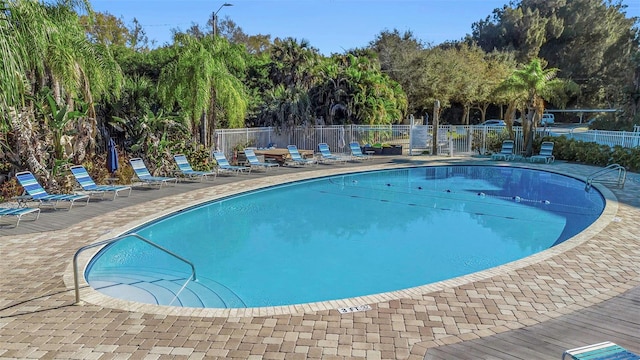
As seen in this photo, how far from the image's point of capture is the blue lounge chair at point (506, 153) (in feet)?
70.0

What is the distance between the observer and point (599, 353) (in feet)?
11.5

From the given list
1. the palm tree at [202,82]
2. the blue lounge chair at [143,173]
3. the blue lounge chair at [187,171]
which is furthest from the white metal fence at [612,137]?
the blue lounge chair at [143,173]

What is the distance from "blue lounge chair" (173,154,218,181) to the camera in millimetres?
15234

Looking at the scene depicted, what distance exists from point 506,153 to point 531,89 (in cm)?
314

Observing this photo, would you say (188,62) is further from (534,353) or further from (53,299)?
(534,353)

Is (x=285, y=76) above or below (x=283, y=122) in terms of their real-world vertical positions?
above

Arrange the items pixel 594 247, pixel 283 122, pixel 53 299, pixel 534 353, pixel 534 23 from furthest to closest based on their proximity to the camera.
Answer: pixel 534 23 < pixel 283 122 < pixel 594 247 < pixel 53 299 < pixel 534 353

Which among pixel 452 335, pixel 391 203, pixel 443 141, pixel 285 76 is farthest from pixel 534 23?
pixel 452 335

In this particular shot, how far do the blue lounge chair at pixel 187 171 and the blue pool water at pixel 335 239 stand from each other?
6.99 ft

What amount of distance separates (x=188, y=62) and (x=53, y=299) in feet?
39.8

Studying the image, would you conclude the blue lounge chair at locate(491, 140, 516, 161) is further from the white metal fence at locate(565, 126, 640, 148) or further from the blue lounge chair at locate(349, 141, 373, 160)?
the blue lounge chair at locate(349, 141, 373, 160)

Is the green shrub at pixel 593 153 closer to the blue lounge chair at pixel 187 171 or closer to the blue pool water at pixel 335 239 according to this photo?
the blue pool water at pixel 335 239

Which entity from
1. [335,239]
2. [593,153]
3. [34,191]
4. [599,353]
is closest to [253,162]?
[335,239]

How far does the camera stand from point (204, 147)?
17516mm
